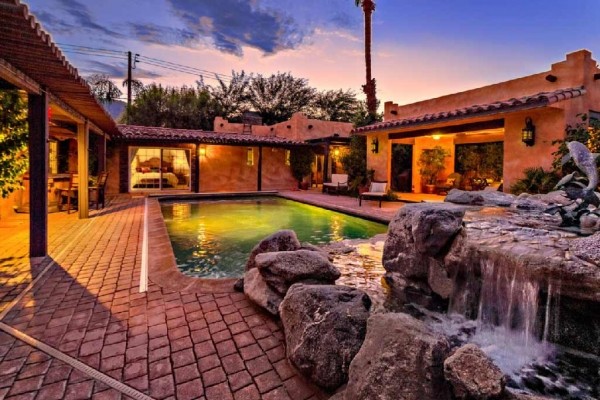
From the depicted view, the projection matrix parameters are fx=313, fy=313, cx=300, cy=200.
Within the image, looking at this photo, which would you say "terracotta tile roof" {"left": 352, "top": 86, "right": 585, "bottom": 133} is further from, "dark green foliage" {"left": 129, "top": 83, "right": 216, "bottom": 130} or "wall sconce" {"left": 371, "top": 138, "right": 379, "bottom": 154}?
"dark green foliage" {"left": 129, "top": 83, "right": 216, "bottom": 130}

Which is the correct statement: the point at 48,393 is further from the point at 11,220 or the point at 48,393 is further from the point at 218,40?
the point at 218,40

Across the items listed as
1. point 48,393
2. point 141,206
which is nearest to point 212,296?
point 48,393

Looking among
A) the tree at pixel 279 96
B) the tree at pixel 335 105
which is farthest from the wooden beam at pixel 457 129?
the tree at pixel 279 96

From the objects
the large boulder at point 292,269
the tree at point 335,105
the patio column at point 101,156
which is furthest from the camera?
the tree at point 335,105

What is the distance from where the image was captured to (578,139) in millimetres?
7258

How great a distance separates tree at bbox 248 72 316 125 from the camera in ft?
111

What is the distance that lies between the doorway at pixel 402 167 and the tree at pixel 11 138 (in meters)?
13.6

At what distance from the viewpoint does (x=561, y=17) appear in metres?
12.6

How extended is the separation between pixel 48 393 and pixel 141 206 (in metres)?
9.70

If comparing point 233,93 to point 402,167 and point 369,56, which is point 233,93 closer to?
point 369,56

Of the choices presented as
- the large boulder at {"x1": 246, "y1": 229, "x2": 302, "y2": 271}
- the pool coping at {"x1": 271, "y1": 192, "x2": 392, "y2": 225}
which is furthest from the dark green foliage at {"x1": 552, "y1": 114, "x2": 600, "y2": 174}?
the large boulder at {"x1": 246, "y1": 229, "x2": 302, "y2": 271}

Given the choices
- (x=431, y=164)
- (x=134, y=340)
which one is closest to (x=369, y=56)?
(x=431, y=164)

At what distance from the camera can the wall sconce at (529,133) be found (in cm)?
812

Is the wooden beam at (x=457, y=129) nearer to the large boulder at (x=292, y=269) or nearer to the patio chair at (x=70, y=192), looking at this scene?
the large boulder at (x=292, y=269)
